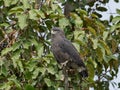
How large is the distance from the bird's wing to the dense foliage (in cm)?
7

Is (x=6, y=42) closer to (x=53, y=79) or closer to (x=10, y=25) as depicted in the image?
(x=10, y=25)

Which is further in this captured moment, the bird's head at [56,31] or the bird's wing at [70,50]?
the bird's head at [56,31]

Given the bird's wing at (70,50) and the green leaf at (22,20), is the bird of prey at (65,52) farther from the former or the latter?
the green leaf at (22,20)

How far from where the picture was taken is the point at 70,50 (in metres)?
5.82

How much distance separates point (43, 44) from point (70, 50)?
13.6 inches

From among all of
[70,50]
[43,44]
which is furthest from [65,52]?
[43,44]

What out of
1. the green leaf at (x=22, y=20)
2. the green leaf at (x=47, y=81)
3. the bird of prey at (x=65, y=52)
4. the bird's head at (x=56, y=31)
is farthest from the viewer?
the bird's head at (x=56, y=31)

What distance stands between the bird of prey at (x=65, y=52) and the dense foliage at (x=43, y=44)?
7 centimetres

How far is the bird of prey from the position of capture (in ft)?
18.7

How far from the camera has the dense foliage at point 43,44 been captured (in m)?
5.54

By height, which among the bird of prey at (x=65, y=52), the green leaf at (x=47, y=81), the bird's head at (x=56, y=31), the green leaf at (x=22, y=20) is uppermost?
the green leaf at (x=22, y=20)

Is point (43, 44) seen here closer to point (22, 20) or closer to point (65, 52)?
point (65, 52)

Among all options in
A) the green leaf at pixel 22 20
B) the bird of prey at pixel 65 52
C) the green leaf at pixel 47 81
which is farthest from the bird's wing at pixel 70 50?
the green leaf at pixel 22 20

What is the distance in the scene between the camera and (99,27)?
6133 mm
